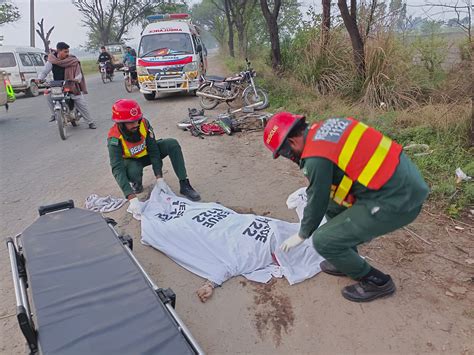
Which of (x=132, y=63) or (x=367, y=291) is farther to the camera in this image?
(x=132, y=63)

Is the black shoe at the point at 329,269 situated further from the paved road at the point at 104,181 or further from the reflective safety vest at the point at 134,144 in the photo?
the reflective safety vest at the point at 134,144

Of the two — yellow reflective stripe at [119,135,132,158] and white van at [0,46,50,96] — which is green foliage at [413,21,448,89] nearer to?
yellow reflective stripe at [119,135,132,158]

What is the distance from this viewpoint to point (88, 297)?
1915 mm

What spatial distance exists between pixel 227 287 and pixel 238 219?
56 centimetres

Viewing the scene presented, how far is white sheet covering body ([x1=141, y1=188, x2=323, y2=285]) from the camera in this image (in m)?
2.68

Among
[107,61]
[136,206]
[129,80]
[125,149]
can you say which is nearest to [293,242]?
[136,206]

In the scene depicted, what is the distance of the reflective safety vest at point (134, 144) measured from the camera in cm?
358

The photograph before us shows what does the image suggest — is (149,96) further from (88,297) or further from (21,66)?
(88,297)

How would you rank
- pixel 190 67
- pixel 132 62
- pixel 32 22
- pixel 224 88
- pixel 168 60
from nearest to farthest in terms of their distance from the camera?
pixel 224 88 → pixel 168 60 → pixel 190 67 → pixel 132 62 → pixel 32 22

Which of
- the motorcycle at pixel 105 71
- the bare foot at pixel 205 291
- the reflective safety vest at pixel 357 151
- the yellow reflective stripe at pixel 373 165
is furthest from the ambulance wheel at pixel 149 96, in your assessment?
the yellow reflective stripe at pixel 373 165

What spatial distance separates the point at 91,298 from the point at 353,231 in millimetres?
1456

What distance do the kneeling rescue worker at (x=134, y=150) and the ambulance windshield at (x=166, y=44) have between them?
679 cm

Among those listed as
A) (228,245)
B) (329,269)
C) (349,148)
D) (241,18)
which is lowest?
(329,269)

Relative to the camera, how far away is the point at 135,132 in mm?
3672
